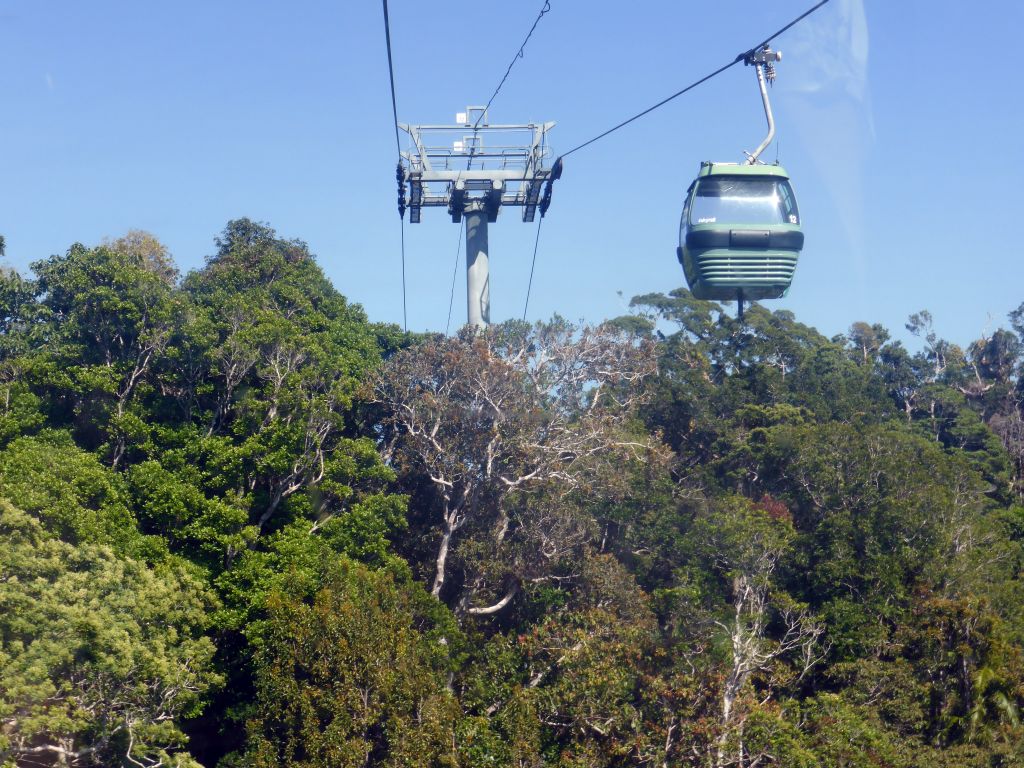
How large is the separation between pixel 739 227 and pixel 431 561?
982 cm

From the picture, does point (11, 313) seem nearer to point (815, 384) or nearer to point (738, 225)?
point (738, 225)

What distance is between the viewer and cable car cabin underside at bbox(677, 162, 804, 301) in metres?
22.1

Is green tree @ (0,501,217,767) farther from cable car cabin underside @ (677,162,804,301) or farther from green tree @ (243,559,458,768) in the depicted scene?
cable car cabin underside @ (677,162,804,301)

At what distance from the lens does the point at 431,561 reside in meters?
25.6

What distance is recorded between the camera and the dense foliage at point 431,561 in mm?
18812

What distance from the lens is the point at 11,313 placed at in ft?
87.5

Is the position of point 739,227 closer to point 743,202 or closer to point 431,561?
point 743,202

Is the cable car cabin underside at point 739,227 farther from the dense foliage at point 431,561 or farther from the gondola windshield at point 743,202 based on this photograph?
the dense foliage at point 431,561

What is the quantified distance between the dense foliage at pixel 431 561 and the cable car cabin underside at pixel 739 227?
449cm

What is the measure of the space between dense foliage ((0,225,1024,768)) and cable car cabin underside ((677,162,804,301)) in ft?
14.7

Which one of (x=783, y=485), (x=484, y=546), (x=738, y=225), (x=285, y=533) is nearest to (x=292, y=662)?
(x=285, y=533)

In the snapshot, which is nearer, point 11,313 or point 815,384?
point 11,313

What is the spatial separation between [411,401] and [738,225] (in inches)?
308

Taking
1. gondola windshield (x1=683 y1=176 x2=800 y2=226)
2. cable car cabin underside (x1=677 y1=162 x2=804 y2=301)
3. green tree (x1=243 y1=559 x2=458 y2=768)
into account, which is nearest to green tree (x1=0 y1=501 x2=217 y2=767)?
green tree (x1=243 y1=559 x2=458 y2=768)
